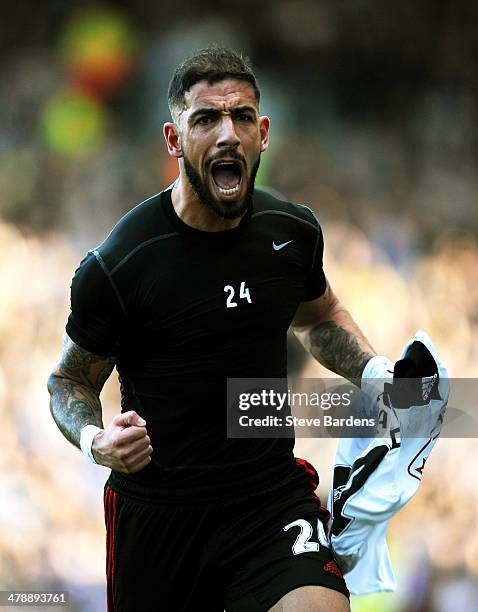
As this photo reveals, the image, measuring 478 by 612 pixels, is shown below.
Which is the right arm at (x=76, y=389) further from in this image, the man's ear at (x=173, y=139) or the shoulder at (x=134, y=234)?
the man's ear at (x=173, y=139)

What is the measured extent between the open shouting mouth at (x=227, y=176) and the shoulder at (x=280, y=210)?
0.20m

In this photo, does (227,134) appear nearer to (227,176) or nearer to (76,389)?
(227,176)

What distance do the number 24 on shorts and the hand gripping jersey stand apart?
0.08m

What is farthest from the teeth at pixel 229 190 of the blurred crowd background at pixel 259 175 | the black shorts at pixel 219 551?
the blurred crowd background at pixel 259 175

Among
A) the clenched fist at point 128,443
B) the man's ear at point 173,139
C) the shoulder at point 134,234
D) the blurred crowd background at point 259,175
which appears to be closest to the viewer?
the clenched fist at point 128,443

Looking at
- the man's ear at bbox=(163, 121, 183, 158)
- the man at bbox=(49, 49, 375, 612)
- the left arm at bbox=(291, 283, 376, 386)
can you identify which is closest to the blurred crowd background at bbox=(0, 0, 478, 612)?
the left arm at bbox=(291, 283, 376, 386)

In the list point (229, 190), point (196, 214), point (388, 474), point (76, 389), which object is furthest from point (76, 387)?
point (388, 474)

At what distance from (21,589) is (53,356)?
1.35 meters

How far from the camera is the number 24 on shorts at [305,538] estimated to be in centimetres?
290

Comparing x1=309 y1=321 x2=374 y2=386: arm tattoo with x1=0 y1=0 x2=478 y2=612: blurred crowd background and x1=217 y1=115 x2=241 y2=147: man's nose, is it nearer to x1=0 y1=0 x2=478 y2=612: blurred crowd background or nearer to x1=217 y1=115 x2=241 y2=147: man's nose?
x1=217 y1=115 x2=241 y2=147: man's nose

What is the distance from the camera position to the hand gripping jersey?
3.02 m

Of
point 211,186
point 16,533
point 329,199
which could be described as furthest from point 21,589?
point 211,186

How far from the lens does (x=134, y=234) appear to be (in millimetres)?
3014

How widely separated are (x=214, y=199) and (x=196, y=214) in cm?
10
